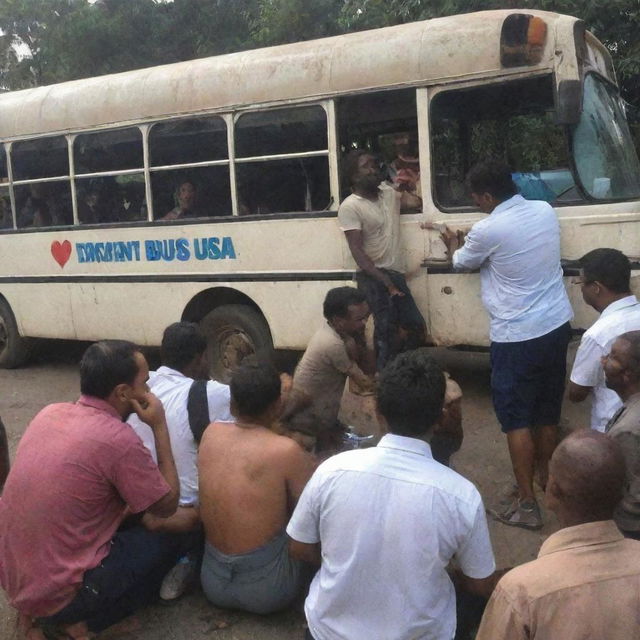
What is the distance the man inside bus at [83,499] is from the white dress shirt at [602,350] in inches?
65.4

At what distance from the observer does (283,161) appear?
6.21 metres

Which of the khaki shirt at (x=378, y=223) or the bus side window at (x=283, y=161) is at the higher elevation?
the bus side window at (x=283, y=161)

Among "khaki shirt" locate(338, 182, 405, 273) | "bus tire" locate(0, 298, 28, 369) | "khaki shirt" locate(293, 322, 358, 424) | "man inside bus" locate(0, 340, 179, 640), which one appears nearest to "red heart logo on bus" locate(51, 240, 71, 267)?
"bus tire" locate(0, 298, 28, 369)

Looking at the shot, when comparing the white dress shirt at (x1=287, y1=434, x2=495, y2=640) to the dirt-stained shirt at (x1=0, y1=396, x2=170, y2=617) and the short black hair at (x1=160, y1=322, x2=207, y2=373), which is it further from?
the short black hair at (x1=160, y1=322, x2=207, y2=373)


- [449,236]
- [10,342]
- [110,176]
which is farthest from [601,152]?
[10,342]

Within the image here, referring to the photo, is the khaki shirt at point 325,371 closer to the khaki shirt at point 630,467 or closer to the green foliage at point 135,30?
the khaki shirt at point 630,467

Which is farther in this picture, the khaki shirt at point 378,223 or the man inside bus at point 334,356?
the khaki shirt at point 378,223

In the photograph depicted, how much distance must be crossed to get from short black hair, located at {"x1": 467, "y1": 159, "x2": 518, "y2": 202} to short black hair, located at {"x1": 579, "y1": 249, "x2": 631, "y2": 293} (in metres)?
0.86

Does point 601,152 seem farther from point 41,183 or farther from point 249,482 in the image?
point 41,183

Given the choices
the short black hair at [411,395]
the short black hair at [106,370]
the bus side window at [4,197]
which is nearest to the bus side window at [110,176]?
the bus side window at [4,197]

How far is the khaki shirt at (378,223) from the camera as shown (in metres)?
5.55

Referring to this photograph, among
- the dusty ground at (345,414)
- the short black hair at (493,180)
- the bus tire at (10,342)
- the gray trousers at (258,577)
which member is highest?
the short black hair at (493,180)

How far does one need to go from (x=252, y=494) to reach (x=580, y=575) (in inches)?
64.7

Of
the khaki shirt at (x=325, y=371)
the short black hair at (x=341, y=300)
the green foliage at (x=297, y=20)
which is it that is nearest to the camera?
the short black hair at (x=341, y=300)
